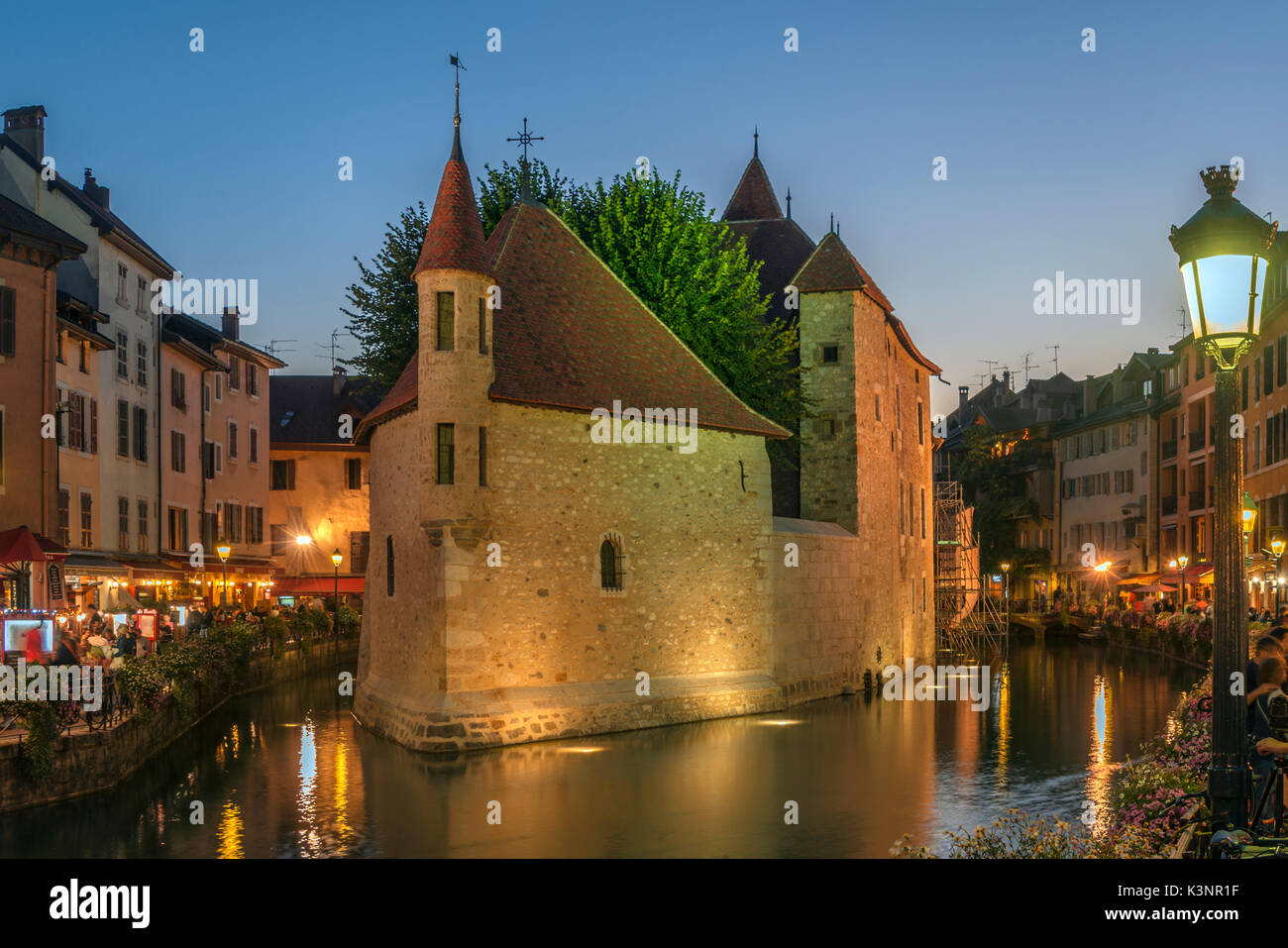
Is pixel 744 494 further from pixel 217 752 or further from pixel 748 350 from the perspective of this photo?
pixel 217 752

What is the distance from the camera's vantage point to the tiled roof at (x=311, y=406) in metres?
59.9

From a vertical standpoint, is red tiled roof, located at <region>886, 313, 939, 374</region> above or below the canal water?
above

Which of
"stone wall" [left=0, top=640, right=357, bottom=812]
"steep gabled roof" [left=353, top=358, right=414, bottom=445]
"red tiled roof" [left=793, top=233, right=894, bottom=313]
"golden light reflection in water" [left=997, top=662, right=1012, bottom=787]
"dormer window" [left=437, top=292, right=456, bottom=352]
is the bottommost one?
"golden light reflection in water" [left=997, top=662, right=1012, bottom=787]

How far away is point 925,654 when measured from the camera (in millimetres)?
43875

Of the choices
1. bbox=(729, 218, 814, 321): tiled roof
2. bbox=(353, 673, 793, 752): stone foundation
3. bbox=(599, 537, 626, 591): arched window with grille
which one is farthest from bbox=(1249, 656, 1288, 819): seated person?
bbox=(729, 218, 814, 321): tiled roof

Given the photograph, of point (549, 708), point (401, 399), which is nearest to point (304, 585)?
point (401, 399)

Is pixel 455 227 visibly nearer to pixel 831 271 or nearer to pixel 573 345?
pixel 573 345

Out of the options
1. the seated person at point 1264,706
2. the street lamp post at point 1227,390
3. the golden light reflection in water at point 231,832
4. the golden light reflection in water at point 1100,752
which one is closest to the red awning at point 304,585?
the golden light reflection in water at point 1100,752

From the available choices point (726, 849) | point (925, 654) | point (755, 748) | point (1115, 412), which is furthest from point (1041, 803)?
point (1115, 412)

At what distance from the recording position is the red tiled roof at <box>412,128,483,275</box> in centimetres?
2338

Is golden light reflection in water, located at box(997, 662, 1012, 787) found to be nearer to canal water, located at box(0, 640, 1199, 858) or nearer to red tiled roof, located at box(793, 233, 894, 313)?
canal water, located at box(0, 640, 1199, 858)

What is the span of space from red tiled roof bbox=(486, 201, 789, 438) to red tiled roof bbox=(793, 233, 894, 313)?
23.8 ft

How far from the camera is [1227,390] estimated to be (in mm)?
7777

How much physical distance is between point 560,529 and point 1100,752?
10609mm
